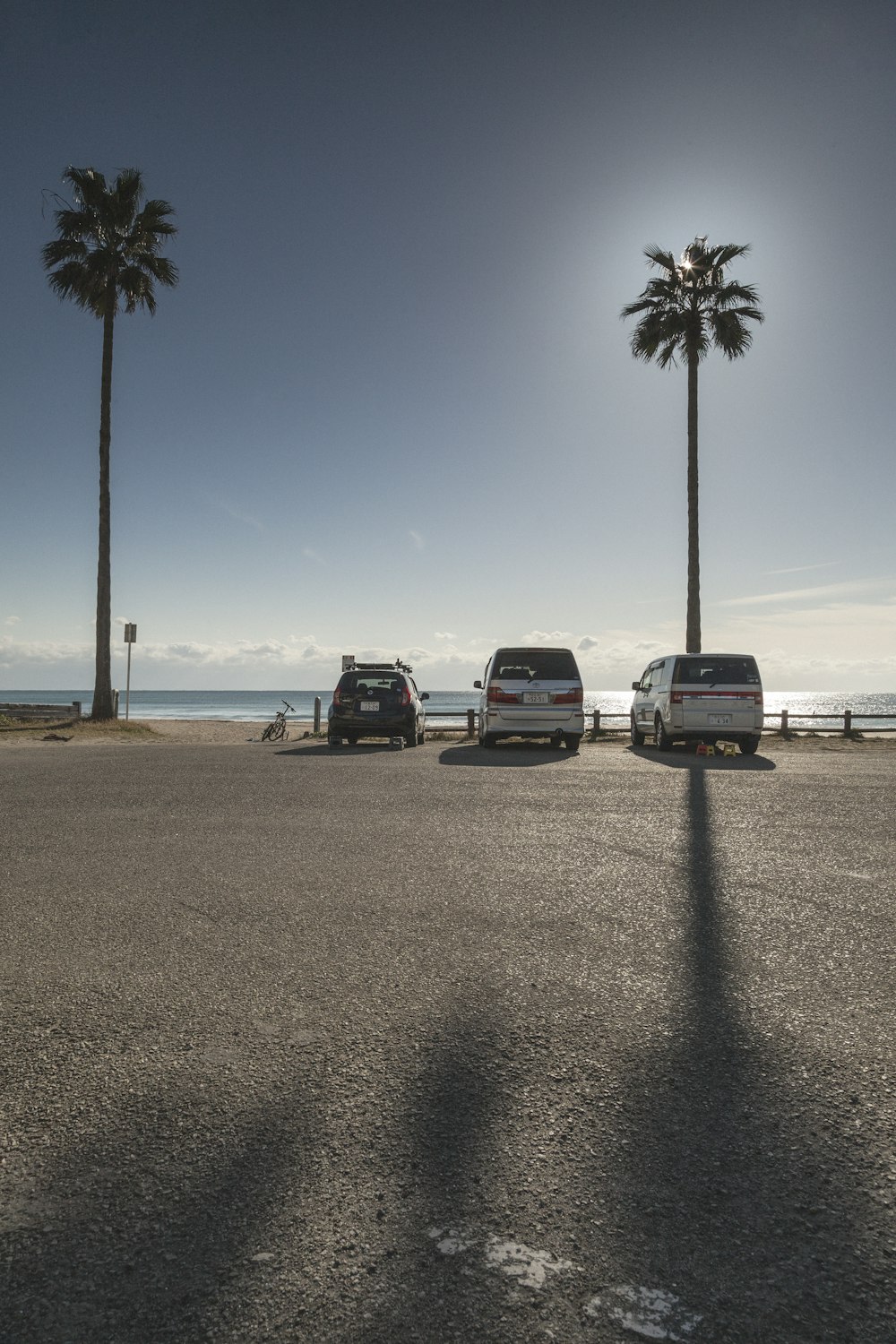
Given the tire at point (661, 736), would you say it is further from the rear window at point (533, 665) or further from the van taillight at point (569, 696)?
the rear window at point (533, 665)

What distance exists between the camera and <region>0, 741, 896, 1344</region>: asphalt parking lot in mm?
1710

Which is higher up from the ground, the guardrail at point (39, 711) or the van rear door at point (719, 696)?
the van rear door at point (719, 696)

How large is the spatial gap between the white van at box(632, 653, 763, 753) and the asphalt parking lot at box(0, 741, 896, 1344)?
10.7m

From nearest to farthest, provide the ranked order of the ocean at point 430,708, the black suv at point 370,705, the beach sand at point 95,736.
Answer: the black suv at point 370,705
the beach sand at point 95,736
the ocean at point 430,708

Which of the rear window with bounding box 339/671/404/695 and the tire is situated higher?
the rear window with bounding box 339/671/404/695

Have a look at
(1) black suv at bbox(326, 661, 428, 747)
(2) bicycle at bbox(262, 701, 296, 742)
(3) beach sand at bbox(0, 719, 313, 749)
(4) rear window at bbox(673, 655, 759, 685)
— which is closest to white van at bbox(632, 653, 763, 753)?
(4) rear window at bbox(673, 655, 759, 685)

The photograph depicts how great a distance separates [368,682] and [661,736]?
6.39 meters

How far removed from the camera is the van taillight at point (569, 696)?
A: 1681 cm

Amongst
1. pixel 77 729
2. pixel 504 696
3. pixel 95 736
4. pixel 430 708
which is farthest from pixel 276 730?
pixel 430 708

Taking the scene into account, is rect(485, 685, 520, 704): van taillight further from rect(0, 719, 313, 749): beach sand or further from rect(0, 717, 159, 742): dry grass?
rect(0, 717, 159, 742): dry grass

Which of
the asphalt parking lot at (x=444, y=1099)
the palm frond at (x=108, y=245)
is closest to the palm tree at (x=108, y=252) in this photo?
the palm frond at (x=108, y=245)

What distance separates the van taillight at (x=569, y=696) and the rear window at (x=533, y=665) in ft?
1.19

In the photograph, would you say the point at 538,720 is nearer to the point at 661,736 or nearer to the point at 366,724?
the point at 661,736

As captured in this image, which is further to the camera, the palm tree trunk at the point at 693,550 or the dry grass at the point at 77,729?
the palm tree trunk at the point at 693,550
